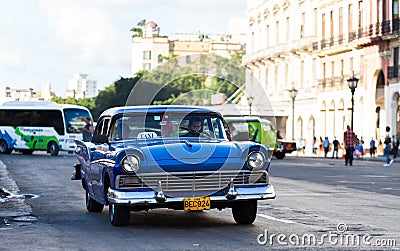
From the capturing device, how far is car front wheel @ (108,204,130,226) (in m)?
12.9

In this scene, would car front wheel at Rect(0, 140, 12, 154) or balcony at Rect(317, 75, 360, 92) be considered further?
balcony at Rect(317, 75, 360, 92)

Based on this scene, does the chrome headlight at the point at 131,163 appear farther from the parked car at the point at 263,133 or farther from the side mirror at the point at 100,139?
the parked car at the point at 263,133

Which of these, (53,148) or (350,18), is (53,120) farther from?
(350,18)

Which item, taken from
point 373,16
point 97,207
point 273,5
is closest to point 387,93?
point 373,16

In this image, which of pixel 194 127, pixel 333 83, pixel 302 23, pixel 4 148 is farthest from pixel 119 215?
pixel 302 23

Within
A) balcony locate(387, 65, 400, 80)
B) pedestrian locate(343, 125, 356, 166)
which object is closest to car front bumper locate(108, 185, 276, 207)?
pedestrian locate(343, 125, 356, 166)

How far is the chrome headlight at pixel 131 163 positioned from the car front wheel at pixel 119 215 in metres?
0.75

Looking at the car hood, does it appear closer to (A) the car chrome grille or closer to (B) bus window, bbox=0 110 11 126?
(A) the car chrome grille

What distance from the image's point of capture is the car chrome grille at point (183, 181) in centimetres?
1228

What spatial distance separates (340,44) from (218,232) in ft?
202

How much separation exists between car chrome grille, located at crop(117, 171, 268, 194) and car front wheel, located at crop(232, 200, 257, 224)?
2.29ft

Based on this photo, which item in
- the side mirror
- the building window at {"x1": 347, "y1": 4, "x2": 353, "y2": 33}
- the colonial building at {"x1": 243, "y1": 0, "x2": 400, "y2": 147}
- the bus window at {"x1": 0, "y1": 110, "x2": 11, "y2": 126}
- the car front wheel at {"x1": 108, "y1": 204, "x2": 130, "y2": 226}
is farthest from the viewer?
the building window at {"x1": 347, "y1": 4, "x2": 353, "y2": 33}

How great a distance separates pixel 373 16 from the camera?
65.9 m

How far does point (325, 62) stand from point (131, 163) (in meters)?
65.8
